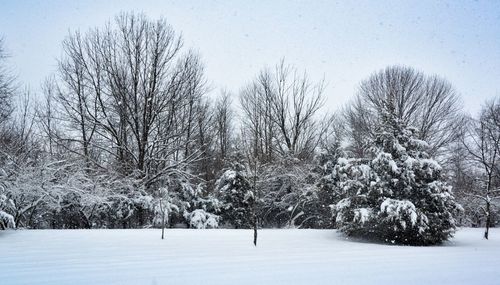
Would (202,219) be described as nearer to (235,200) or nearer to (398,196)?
(235,200)

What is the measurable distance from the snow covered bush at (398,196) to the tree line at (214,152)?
45mm

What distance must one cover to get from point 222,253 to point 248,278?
2820 mm

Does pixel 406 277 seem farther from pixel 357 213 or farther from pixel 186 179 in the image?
pixel 186 179

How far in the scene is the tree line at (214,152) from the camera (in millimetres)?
12164

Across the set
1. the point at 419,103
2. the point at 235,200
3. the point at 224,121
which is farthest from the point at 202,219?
the point at 419,103

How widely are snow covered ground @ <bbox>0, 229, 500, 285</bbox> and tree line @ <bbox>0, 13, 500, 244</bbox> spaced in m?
2.14

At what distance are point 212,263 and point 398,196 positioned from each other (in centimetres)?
745

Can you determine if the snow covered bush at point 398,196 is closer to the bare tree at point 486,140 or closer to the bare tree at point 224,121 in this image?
the bare tree at point 486,140

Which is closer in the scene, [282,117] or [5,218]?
[5,218]

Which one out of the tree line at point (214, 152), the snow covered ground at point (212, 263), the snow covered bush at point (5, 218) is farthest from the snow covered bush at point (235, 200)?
the snow covered bush at point (5, 218)

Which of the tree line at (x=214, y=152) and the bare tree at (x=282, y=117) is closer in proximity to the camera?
the tree line at (x=214, y=152)

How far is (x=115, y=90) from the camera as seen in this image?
19.8 meters

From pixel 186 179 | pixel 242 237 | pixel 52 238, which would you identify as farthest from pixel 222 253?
pixel 186 179

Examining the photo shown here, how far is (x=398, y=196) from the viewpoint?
11844mm
